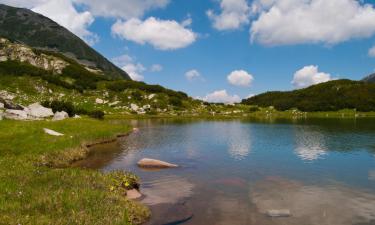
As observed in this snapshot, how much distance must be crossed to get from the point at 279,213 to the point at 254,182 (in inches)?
407

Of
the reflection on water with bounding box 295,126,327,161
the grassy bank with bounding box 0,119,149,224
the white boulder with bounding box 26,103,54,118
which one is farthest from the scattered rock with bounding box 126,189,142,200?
the white boulder with bounding box 26,103,54,118

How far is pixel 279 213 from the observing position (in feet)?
79.2

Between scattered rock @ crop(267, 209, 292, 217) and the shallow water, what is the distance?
422mm

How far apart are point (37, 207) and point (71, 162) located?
82.5 ft

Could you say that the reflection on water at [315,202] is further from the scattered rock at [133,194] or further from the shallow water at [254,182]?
the scattered rock at [133,194]

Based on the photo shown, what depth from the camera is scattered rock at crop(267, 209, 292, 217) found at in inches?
940

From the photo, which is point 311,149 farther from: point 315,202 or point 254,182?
point 315,202

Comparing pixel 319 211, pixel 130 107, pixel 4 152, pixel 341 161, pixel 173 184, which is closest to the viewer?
pixel 319 211

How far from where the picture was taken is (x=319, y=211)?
2498 cm

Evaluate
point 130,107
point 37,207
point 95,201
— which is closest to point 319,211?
point 95,201

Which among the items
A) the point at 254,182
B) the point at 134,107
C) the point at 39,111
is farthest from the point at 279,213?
the point at 134,107

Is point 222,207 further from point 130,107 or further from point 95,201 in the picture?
point 130,107

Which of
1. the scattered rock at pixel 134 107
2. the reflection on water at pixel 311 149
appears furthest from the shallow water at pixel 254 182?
the scattered rock at pixel 134 107

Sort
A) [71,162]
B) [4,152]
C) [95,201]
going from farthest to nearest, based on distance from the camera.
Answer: [71,162] < [4,152] < [95,201]
